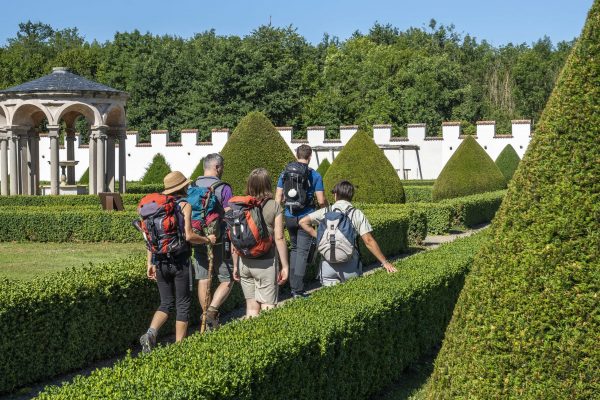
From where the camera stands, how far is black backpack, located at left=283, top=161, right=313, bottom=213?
9.57 metres

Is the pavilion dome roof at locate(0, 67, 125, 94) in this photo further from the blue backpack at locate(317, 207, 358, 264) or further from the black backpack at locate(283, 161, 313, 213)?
the blue backpack at locate(317, 207, 358, 264)

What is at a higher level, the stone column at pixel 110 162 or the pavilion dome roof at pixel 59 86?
the pavilion dome roof at pixel 59 86

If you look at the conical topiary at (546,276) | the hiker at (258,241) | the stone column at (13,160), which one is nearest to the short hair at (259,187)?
the hiker at (258,241)

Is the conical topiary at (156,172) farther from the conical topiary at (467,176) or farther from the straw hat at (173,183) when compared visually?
the straw hat at (173,183)

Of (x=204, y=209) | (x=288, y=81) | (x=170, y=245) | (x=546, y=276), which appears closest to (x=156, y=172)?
(x=288, y=81)

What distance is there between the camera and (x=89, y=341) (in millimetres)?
7598

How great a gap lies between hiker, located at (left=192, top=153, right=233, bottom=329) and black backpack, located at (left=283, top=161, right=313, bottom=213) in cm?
148

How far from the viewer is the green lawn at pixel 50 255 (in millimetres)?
13398

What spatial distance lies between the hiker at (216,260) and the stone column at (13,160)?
20.4 meters

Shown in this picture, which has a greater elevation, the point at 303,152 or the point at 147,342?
the point at 303,152

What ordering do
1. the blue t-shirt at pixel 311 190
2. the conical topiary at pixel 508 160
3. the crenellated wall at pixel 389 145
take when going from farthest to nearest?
the crenellated wall at pixel 389 145 < the conical topiary at pixel 508 160 < the blue t-shirt at pixel 311 190

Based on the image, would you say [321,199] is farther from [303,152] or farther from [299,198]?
[303,152]

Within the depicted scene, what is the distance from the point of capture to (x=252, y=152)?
734 inches

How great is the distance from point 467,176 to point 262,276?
21465 millimetres
